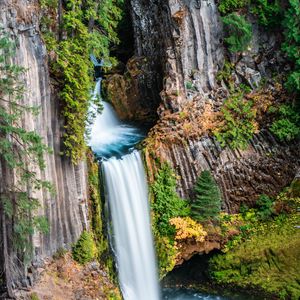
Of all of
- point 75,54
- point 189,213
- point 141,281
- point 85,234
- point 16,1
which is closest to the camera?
point 16,1

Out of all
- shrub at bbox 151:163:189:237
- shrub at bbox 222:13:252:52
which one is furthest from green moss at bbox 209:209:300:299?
shrub at bbox 222:13:252:52

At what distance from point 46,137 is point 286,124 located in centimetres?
1225

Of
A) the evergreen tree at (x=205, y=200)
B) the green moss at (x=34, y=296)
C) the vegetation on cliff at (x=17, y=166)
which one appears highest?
the vegetation on cliff at (x=17, y=166)

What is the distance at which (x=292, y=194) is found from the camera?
2184 centimetres

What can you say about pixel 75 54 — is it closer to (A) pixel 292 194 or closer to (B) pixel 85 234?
(B) pixel 85 234

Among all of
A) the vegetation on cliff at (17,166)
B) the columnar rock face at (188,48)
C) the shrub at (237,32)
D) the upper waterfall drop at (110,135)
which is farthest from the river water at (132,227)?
the shrub at (237,32)

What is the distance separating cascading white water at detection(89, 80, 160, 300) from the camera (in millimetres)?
17961

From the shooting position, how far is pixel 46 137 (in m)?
15.5

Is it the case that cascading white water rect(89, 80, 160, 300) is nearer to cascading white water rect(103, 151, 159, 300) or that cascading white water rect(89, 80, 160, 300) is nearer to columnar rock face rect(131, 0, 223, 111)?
cascading white water rect(103, 151, 159, 300)

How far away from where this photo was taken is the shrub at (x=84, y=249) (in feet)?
54.8

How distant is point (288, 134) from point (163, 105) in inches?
247

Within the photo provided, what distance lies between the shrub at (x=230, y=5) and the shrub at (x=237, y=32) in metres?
0.73

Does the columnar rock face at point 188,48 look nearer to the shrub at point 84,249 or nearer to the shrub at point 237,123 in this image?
the shrub at point 237,123

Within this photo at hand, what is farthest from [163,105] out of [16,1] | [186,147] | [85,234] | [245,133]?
[16,1]
